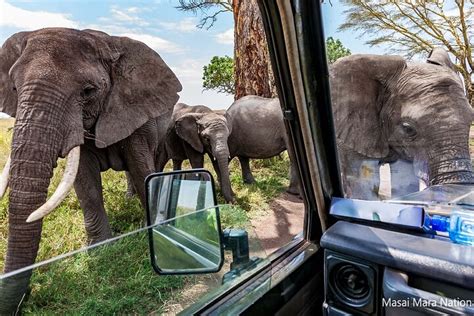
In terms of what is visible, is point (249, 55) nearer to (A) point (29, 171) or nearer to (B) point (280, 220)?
(B) point (280, 220)

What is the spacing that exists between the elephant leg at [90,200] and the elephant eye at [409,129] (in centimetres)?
241

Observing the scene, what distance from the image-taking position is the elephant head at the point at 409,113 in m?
1.97

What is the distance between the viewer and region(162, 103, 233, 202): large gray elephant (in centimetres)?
459

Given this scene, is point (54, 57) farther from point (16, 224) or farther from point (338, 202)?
point (338, 202)

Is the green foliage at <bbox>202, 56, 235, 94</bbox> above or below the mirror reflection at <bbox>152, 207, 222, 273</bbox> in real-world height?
above

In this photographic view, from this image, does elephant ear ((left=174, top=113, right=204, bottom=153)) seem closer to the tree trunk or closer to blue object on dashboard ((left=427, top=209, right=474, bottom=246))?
the tree trunk

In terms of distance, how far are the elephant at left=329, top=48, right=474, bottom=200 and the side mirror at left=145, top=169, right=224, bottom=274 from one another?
93 centimetres

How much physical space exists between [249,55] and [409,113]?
440cm

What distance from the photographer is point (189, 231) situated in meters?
0.98

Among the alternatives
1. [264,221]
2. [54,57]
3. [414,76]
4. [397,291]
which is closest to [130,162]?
[54,57]

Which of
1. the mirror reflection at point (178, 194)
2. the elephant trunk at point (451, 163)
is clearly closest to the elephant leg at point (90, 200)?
the mirror reflection at point (178, 194)

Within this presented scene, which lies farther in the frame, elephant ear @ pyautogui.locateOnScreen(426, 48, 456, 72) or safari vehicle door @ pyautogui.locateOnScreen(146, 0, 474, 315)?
elephant ear @ pyautogui.locateOnScreen(426, 48, 456, 72)

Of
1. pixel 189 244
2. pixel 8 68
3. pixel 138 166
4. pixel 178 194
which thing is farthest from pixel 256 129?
pixel 189 244

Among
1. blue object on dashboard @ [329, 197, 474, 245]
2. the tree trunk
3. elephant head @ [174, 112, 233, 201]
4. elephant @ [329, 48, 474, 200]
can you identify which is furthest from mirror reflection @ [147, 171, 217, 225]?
the tree trunk
